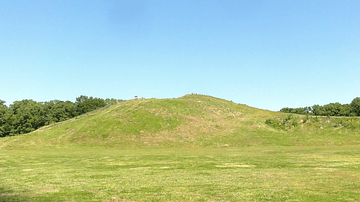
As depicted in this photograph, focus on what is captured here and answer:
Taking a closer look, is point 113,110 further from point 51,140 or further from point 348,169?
point 348,169

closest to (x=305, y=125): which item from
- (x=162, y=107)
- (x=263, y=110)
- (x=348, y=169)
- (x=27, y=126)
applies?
(x=263, y=110)

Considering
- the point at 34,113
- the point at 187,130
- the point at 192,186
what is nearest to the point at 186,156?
the point at 192,186

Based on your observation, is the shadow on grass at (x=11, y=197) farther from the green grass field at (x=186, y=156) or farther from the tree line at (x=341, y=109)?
the tree line at (x=341, y=109)

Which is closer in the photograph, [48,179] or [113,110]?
[48,179]

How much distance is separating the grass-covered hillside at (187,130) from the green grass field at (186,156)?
27 centimetres

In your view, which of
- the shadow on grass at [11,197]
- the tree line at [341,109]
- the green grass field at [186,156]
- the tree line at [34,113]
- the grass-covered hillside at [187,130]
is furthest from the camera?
the tree line at [341,109]

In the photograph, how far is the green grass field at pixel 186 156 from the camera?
1517cm

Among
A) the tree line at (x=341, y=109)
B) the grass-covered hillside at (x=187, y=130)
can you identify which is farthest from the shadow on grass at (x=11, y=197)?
the tree line at (x=341, y=109)

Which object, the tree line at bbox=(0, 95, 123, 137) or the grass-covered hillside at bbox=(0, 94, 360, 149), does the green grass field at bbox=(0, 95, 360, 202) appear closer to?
the grass-covered hillside at bbox=(0, 94, 360, 149)

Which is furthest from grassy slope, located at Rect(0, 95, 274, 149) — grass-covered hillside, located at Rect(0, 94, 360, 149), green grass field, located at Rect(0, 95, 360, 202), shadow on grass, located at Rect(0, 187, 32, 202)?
shadow on grass, located at Rect(0, 187, 32, 202)

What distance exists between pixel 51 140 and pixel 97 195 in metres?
64.4

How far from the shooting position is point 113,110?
91.4m

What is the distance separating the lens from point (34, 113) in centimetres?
13188

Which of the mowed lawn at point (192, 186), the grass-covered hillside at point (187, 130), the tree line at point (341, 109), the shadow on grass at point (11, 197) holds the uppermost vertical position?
the tree line at point (341, 109)
